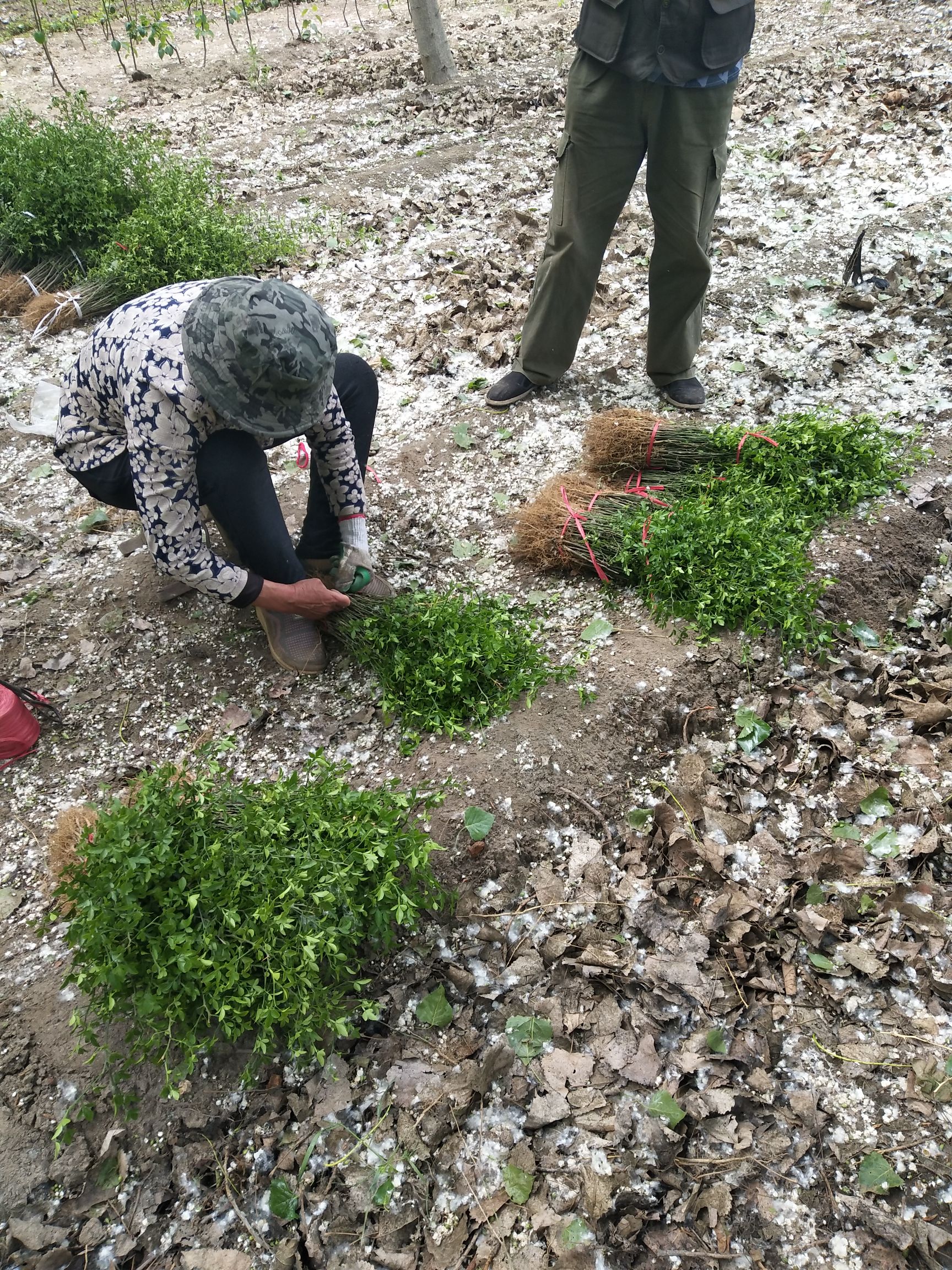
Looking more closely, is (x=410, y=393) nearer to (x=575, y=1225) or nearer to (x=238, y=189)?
(x=238, y=189)

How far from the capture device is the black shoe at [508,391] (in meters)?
4.05

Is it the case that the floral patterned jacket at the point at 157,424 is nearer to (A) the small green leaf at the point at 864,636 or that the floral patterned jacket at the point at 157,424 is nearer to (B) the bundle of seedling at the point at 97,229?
(A) the small green leaf at the point at 864,636

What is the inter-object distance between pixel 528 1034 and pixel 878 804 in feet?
4.13

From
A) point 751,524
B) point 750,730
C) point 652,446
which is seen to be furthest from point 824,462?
point 750,730

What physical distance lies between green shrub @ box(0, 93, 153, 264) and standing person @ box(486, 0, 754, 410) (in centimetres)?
319

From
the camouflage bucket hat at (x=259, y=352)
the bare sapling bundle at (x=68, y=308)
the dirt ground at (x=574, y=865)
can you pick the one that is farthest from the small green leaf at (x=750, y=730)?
the bare sapling bundle at (x=68, y=308)

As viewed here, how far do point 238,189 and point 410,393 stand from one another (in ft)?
10.7

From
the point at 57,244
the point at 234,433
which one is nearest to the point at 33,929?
the point at 234,433

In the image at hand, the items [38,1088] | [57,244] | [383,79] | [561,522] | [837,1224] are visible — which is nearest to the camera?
[837,1224]

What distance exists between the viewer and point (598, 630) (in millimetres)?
2955

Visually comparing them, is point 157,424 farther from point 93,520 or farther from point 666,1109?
point 666,1109

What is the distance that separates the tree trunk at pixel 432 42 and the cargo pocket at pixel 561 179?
515 centimetres

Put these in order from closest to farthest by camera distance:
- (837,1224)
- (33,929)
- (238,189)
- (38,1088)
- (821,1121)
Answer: (837,1224), (821,1121), (38,1088), (33,929), (238,189)

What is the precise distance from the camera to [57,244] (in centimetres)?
527
